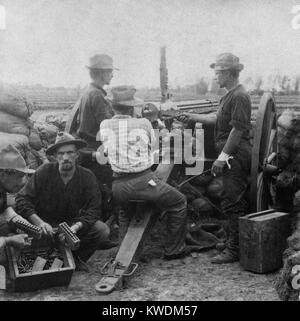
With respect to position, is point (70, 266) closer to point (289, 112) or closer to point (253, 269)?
point (253, 269)

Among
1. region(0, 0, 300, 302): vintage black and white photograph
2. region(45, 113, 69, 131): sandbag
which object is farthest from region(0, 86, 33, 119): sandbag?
region(45, 113, 69, 131): sandbag

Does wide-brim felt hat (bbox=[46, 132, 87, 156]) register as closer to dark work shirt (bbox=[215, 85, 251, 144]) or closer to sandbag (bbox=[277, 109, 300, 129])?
dark work shirt (bbox=[215, 85, 251, 144])

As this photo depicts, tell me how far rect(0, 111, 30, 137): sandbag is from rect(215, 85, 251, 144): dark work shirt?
2.57 m

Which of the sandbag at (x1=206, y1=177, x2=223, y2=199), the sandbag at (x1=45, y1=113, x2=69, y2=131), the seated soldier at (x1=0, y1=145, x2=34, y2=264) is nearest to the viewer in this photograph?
the seated soldier at (x1=0, y1=145, x2=34, y2=264)

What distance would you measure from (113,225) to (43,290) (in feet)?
6.04

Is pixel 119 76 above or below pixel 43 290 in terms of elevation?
above

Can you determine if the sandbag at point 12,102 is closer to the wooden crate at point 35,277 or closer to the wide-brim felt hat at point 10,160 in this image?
the wide-brim felt hat at point 10,160

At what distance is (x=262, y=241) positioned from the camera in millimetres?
4172

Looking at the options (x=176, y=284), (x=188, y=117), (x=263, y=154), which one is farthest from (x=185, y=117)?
(x=176, y=284)

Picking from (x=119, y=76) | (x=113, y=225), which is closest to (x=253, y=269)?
(x=113, y=225)

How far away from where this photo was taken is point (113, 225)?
5.66 m

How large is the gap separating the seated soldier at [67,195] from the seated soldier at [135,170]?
0.27m

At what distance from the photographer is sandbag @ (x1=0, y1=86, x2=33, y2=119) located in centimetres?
587

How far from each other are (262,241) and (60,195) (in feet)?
6.10
